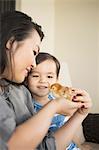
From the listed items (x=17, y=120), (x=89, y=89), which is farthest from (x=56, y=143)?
(x=89, y=89)

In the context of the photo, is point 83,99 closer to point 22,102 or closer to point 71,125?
point 71,125

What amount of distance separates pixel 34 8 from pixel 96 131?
46.4 inches

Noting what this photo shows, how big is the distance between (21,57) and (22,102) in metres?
0.14

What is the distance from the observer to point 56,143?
920 mm

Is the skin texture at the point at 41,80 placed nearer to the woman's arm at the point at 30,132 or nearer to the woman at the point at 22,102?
the woman at the point at 22,102

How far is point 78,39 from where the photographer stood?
9.34 ft

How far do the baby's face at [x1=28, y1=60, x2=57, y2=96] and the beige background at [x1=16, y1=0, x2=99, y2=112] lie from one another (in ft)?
4.72

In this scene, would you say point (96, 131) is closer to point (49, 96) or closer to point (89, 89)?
point (89, 89)

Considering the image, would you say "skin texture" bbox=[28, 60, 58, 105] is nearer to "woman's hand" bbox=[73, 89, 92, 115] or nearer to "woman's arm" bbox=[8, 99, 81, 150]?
"woman's hand" bbox=[73, 89, 92, 115]

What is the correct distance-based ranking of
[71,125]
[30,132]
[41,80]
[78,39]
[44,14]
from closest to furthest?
[30,132] < [71,125] < [41,80] < [44,14] < [78,39]

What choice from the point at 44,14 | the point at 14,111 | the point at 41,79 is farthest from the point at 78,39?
the point at 14,111

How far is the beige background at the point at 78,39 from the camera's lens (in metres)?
2.79

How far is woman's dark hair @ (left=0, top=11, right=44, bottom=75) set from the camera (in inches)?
34.3

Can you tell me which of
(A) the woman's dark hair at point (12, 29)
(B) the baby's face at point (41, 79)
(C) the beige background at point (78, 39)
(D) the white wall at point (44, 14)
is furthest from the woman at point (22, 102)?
(C) the beige background at point (78, 39)
